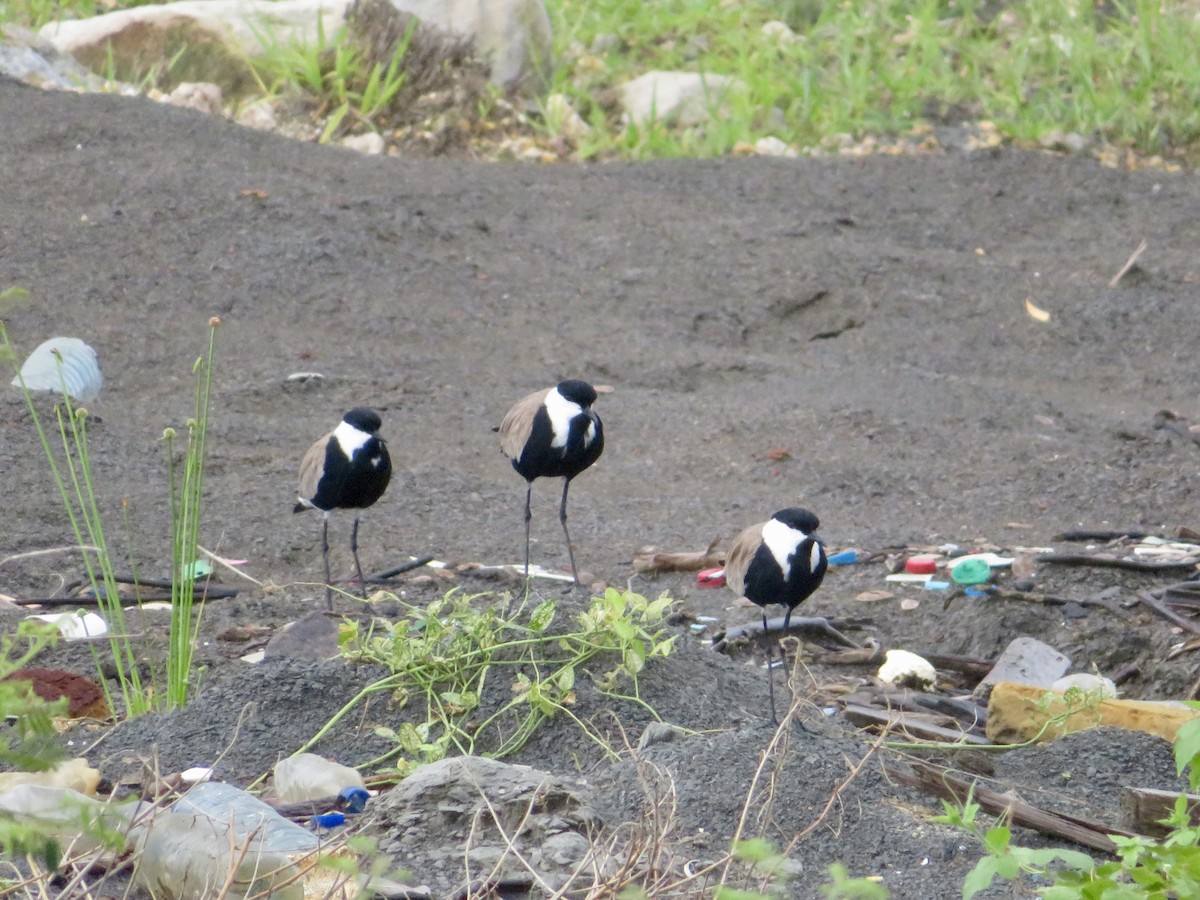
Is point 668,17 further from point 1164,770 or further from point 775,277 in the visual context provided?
point 1164,770

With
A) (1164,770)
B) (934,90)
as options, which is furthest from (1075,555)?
(934,90)

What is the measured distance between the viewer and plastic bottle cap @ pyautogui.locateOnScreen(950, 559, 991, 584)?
17.7ft

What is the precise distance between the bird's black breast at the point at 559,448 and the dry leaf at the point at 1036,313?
5871 mm

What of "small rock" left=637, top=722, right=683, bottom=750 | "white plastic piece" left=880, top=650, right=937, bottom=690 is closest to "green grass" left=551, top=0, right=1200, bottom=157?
"white plastic piece" left=880, top=650, right=937, bottom=690

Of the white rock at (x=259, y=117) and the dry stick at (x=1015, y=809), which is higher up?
the white rock at (x=259, y=117)

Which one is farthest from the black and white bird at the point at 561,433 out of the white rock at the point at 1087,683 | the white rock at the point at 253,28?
the white rock at the point at 253,28

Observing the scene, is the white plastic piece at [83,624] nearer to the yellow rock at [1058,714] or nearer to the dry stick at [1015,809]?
the dry stick at [1015,809]

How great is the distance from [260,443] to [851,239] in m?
5.00

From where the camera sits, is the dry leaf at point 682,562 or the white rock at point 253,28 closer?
the dry leaf at point 682,562

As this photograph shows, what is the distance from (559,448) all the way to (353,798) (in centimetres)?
141

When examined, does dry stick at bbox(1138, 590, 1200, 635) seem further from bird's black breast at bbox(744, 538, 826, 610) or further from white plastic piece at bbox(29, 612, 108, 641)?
white plastic piece at bbox(29, 612, 108, 641)

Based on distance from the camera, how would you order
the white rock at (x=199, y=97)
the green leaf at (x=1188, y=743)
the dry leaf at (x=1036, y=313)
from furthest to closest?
the white rock at (x=199, y=97), the dry leaf at (x=1036, y=313), the green leaf at (x=1188, y=743)

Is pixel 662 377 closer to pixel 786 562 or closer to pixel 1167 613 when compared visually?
pixel 1167 613

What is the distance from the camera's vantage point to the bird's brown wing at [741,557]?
3893 millimetres
